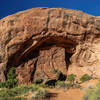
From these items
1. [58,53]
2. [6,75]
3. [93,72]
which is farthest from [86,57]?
[6,75]

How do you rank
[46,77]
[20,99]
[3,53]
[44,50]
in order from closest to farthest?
[20,99] → [3,53] → [46,77] → [44,50]

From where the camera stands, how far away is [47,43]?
15.7m

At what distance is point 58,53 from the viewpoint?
51.6 feet

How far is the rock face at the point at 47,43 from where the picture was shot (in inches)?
550

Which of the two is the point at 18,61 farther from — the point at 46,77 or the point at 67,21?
the point at 67,21

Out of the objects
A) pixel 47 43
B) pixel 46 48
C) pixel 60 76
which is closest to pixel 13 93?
pixel 60 76

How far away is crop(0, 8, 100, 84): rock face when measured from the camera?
13961 mm

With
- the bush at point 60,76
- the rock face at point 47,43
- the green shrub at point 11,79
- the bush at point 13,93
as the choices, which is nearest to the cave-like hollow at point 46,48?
the rock face at point 47,43

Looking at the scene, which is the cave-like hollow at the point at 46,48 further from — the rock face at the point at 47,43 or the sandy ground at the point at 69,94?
the sandy ground at the point at 69,94

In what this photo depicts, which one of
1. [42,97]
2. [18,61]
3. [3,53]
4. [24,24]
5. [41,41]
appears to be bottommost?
[42,97]

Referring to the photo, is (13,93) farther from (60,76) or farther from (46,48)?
(46,48)

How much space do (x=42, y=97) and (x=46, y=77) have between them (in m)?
8.00

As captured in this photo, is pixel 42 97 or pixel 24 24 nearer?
pixel 42 97

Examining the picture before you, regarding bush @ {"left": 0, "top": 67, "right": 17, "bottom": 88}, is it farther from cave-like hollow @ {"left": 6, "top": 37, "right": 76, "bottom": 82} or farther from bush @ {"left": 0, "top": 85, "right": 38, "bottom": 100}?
bush @ {"left": 0, "top": 85, "right": 38, "bottom": 100}
